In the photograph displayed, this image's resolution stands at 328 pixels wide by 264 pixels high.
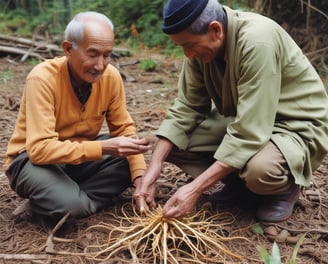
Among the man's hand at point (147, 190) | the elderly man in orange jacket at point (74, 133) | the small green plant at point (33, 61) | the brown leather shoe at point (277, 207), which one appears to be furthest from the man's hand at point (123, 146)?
the small green plant at point (33, 61)

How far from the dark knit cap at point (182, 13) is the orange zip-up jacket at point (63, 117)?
1.94ft

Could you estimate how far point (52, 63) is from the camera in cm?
291

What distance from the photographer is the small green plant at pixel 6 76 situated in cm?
723

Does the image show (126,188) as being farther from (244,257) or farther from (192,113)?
(244,257)

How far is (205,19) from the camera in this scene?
2.64m

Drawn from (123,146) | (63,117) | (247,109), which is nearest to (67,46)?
(63,117)

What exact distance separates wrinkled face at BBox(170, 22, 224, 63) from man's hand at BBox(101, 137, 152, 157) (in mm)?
552

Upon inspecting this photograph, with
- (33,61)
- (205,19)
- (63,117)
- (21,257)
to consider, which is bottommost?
(33,61)

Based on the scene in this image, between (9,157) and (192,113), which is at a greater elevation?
(192,113)

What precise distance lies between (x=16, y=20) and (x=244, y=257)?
13529 millimetres

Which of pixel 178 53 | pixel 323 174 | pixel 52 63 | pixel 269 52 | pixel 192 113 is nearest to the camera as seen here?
pixel 269 52

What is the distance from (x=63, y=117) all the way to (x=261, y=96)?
1.12m

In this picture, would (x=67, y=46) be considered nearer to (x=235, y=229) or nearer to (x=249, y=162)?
(x=249, y=162)

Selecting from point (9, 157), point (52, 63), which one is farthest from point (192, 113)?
point (9, 157)
